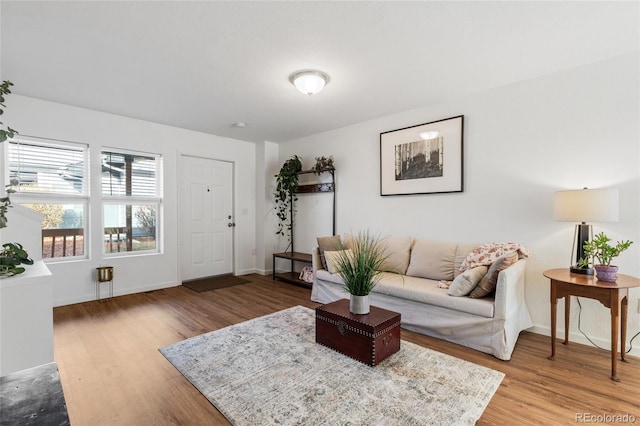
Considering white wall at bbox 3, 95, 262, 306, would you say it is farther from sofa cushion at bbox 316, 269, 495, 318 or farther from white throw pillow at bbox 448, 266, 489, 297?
white throw pillow at bbox 448, 266, 489, 297

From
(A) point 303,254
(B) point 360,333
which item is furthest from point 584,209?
(A) point 303,254

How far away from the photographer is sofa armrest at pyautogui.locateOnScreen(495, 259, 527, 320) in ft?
7.60

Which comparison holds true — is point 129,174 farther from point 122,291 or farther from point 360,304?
point 360,304

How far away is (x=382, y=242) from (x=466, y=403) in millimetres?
2205

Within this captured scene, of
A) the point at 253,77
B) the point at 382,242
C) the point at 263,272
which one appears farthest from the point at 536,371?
the point at 263,272

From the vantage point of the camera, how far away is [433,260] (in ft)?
10.6

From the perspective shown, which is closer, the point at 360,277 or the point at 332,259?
the point at 360,277

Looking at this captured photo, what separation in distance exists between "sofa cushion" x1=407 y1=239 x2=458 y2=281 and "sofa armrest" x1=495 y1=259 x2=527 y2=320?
664 millimetres

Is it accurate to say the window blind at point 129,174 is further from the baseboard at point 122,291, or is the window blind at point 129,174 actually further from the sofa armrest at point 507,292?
the sofa armrest at point 507,292

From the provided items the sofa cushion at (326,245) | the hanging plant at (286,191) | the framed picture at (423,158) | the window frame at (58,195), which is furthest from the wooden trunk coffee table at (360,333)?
the window frame at (58,195)

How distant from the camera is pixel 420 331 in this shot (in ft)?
9.29

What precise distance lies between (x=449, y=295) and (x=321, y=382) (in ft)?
4.41

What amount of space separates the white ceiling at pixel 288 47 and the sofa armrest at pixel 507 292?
172 cm

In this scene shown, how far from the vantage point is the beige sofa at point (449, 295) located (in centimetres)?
237
